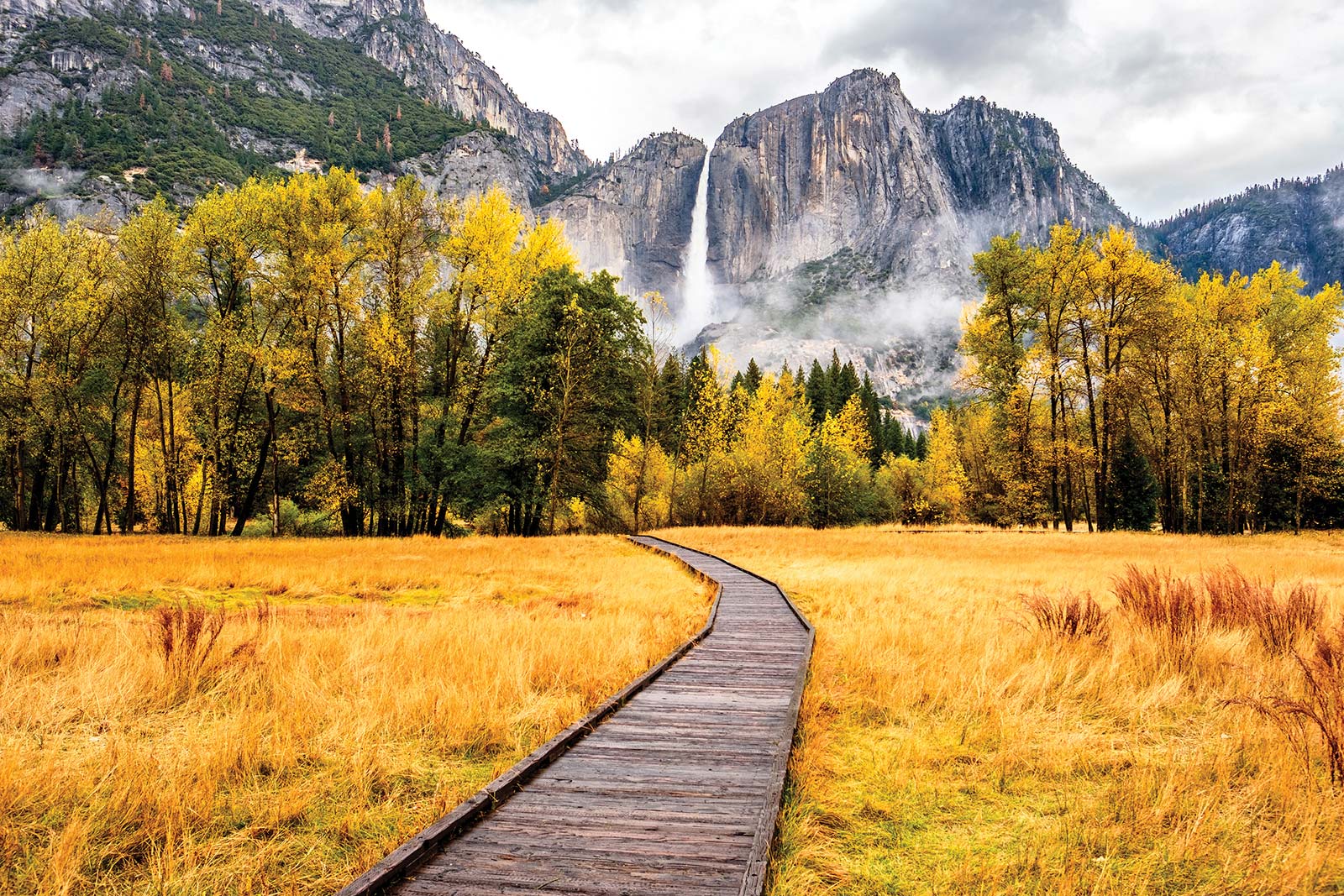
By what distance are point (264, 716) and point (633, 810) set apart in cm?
375

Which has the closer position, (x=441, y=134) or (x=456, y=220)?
(x=456, y=220)

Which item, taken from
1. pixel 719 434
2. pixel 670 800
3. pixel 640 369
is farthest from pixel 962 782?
pixel 719 434

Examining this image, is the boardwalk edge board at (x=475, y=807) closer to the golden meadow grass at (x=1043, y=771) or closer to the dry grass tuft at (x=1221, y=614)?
the golden meadow grass at (x=1043, y=771)

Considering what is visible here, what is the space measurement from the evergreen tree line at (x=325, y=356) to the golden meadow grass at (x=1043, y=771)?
22917mm

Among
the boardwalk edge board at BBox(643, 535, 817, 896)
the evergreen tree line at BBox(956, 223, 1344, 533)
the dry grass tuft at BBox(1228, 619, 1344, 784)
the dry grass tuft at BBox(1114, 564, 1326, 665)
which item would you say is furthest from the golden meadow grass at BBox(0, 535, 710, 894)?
the evergreen tree line at BBox(956, 223, 1344, 533)

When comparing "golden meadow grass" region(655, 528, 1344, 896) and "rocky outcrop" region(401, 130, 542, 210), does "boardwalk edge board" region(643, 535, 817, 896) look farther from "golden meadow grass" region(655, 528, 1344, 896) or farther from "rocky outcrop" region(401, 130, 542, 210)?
"rocky outcrop" region(401, 130, 542, 210)

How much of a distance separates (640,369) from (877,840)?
33.5 m

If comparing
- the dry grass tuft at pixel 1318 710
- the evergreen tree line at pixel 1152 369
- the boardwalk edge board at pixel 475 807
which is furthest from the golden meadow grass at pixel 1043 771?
the evergreen tree line at pixel 1152 369

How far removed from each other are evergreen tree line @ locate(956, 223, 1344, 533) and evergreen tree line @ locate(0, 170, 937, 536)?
21.0 metres

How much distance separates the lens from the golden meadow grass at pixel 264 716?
3.45 meters

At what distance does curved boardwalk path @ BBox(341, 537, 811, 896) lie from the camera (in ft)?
9.74

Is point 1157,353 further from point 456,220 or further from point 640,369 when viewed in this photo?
point 456,220

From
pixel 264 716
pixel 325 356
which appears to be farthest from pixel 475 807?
pixel 325 356

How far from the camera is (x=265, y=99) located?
191 metres
